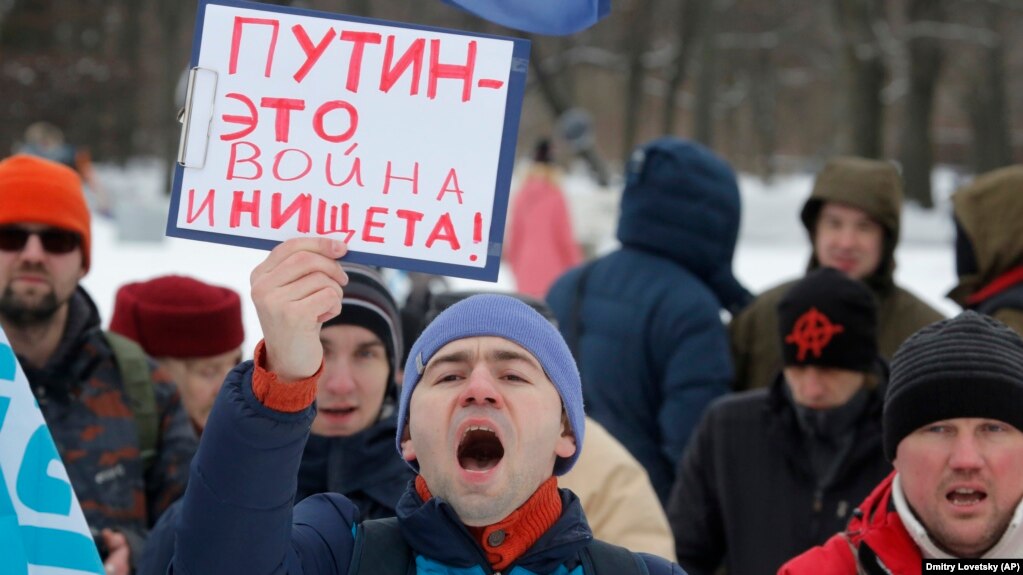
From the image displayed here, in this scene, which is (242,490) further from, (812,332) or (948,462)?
(812,332)

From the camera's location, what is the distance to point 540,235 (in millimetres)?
10188

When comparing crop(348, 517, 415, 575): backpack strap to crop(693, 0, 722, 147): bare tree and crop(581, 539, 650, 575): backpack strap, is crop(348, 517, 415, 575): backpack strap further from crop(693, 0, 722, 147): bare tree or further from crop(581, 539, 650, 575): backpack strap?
crop(693, 0, 722, 147): bare tree

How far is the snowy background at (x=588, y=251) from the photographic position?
1675 cm

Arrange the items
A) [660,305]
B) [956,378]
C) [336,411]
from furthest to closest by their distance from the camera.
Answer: [660,305] → [336,411] → [956,378]

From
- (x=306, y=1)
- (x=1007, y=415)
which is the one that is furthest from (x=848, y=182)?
(x=306, y=1)

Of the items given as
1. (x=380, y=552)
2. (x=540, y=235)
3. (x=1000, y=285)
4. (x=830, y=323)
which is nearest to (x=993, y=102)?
(x=540, y=235)

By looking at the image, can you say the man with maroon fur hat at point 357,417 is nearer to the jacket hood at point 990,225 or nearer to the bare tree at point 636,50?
the jacket hood at point 990,225

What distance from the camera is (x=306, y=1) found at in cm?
2681

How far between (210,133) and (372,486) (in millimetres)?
1174

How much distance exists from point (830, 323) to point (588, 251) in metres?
15.4

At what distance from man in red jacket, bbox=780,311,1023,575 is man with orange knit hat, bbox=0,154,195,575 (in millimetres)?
1881

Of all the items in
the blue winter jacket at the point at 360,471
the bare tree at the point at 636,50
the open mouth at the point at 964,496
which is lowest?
the blue winter jacket at the point at 360,471

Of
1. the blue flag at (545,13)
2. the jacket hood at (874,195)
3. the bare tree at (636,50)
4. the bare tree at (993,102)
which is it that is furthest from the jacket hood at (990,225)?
the bare tree at (636,50)

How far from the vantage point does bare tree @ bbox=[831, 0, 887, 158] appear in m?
23.6
